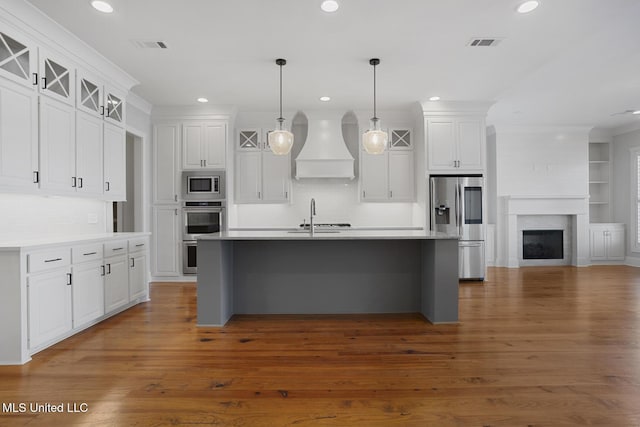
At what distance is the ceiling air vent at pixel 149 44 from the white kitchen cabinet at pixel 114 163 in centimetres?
108

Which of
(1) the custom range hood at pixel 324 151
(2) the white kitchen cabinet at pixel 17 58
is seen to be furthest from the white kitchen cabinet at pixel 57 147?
(1) the custom range hood at pixel 324 151

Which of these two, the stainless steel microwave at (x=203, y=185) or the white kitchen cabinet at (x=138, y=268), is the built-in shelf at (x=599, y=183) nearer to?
the stainless steel microwave at (x=203, y=185)

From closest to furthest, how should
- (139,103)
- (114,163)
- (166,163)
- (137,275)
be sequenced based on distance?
(137,275) → (114,163) → (139,103) → (166,163)

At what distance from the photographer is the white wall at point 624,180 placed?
23.3ft

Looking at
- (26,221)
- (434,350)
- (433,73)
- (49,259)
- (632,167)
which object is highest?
(433,73)

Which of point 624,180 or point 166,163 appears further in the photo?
point 624,180

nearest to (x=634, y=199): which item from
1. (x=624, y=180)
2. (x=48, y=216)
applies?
(x=624, y=180)

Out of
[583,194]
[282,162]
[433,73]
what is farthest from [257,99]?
[583,194]

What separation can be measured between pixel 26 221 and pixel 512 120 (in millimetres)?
7596

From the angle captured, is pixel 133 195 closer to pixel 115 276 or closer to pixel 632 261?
pixel 115 276

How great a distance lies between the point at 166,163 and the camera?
224 inches

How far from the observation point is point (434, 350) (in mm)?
2770

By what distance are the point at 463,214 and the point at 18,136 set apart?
5.53 m

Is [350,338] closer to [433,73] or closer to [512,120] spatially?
[433,73]
